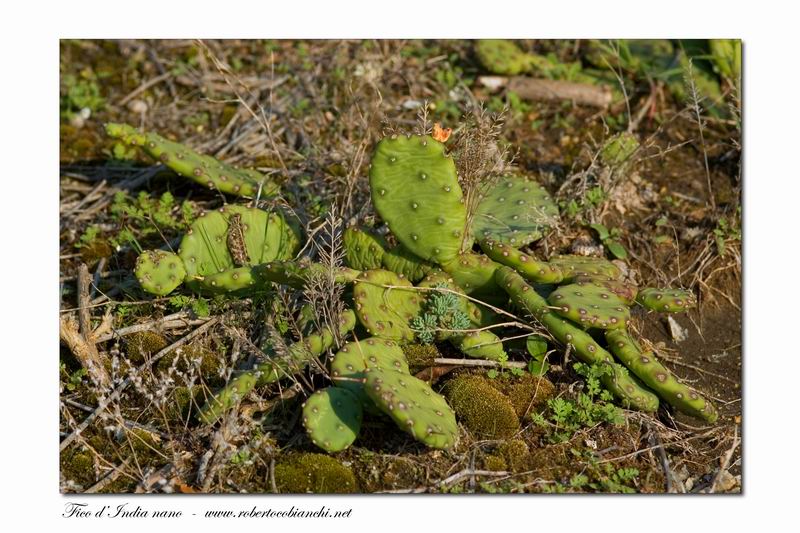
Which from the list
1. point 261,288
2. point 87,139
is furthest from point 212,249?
point 87,139

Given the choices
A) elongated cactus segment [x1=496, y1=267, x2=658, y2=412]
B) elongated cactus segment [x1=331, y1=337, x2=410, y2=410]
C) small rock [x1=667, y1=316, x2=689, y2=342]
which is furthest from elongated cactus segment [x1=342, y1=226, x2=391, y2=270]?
small rock [x1=667, y1=316, x2=689, y2=342]

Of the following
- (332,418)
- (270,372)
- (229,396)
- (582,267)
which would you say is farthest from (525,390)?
(229,396)

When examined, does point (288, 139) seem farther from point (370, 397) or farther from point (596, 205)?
point (370, 397)

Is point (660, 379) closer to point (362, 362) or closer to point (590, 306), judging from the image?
point (590, 306)

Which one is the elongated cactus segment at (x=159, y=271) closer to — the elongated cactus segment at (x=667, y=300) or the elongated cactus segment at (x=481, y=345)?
the elongated cactus segment at (x=481, y=345)

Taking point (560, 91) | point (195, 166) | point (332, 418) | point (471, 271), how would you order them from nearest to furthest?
1. point (332, 418)
2. point (471, 271)
3. point (195, 166)
4. point (560, 91)

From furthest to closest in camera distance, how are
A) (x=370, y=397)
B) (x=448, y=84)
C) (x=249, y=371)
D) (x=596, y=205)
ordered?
(x=448, y=84), (x=596, y=205), (x=249, y=371), (x=370, y=397)
